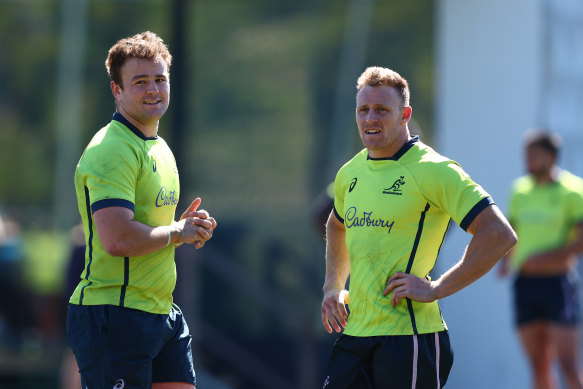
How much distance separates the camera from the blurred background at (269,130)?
9.47 meters

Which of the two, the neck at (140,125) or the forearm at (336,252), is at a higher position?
the neck at (140,125)

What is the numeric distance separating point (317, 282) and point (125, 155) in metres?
5.98

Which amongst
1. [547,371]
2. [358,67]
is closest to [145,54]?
[547,371]

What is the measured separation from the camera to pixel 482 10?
9875mm

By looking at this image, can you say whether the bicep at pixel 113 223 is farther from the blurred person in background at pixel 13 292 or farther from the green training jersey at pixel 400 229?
the blurred person in background at pixel 13 292

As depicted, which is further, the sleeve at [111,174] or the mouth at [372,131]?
the mouth at [372,131]

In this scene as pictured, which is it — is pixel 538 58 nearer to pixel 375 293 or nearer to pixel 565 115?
pixel 565 115

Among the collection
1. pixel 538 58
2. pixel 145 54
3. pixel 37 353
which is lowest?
pixel 37 353

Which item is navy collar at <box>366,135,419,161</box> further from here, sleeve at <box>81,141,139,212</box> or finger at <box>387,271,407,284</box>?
sleeve at <box>81,141,139,212</box>

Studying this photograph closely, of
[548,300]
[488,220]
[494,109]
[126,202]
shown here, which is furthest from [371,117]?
[494,109]

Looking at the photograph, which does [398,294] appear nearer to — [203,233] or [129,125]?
[203,233]

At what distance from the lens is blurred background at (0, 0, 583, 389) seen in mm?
9469

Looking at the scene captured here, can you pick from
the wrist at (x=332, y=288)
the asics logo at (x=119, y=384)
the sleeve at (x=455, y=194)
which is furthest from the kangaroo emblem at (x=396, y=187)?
the asics logo at (x=119, y=384)

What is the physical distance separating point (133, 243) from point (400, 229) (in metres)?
1.14
